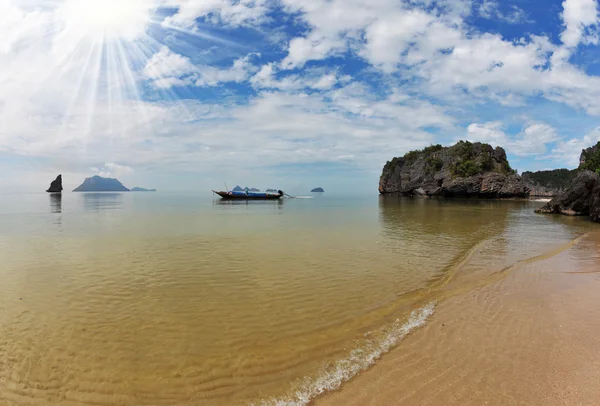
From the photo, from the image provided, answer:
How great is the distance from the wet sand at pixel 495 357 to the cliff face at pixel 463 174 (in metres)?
93.5

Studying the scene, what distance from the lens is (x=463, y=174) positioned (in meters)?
96.4

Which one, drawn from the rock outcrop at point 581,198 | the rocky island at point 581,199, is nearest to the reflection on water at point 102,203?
the rocky island at point 581,199

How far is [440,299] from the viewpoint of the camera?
9438 millimetres

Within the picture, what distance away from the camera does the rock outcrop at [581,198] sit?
3487 centimetres

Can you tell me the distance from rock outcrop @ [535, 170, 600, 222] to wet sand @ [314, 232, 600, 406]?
3375cm

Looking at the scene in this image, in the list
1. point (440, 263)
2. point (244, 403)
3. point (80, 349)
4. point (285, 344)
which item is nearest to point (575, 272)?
point (440, 263)

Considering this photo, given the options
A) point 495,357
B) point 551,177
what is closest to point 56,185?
point 495,357

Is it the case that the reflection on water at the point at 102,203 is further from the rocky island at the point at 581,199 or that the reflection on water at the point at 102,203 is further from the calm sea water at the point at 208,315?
the rocky island at the point at 581,199

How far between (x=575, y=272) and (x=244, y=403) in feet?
46.2

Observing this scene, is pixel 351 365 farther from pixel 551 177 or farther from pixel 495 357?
pixel 551 177

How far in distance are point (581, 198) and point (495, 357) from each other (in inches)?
1749

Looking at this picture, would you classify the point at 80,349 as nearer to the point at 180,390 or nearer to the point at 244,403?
the point at 180,390

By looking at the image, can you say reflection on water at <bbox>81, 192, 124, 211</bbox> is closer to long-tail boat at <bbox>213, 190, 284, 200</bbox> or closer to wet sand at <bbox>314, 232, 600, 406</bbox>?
long-tail boat at <bbox>213, 190, 284, 200</bbox>

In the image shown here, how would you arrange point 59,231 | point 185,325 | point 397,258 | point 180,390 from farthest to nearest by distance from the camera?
1. point 59,231
2. point 397,258
3. point 185,325
4. point 180,390
